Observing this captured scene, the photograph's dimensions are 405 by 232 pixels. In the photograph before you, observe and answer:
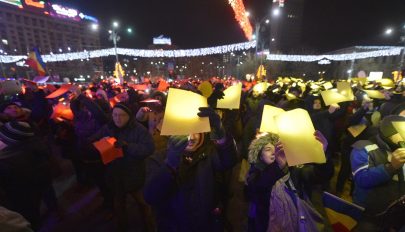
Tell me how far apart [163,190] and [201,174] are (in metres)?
0.34

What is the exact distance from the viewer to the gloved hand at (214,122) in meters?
1.76

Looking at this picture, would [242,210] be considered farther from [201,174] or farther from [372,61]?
[372,61]

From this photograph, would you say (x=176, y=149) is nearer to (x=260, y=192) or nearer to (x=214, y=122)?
(x=214, y=122)

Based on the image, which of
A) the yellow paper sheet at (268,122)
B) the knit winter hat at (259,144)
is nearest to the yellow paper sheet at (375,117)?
the yellow paper sheet at (268,122)

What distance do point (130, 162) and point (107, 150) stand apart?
1.90ft

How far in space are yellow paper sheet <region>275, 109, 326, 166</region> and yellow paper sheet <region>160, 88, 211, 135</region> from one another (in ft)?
2.01

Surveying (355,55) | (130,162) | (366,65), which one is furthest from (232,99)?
(366,65)

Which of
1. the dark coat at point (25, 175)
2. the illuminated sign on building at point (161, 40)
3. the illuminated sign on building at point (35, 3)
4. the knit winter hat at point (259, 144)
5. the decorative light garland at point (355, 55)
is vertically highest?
the illuminated sign on building at point (35, 3)

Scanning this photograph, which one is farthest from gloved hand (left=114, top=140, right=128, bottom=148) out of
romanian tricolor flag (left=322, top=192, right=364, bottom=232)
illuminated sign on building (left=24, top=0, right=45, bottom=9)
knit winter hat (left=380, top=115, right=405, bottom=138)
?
illuminated sign on building (left=24, top=0, right=45, bottom=9)

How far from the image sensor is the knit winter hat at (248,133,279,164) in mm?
2100

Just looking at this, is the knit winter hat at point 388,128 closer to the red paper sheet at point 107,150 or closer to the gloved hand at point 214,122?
the gloved hand at point 214,122

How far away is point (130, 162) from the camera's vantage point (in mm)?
3318

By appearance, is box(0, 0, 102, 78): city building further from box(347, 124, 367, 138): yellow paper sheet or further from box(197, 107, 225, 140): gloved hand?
box(197, 107, 225, 140): gloved hand

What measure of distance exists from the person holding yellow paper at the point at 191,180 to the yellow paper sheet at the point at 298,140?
468 mm
